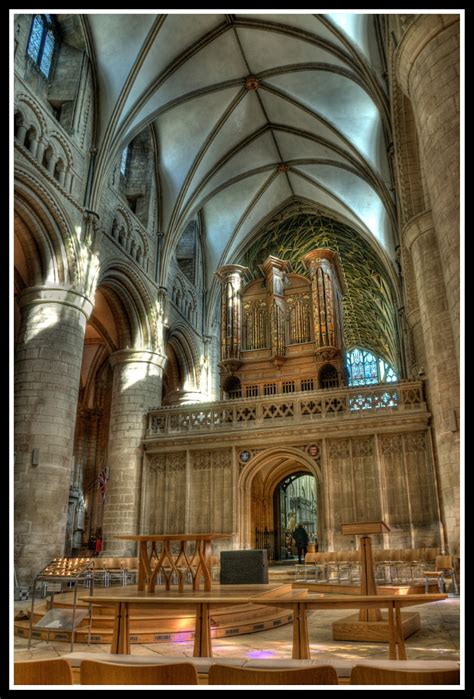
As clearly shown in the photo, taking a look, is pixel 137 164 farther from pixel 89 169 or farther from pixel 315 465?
pixel 315 465

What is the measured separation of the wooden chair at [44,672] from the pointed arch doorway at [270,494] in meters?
12.5

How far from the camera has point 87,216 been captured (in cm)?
1556

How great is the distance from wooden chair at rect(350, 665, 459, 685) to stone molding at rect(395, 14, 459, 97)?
8.36 metres

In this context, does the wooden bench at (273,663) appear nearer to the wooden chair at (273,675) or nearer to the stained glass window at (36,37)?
the wooden chair at (273,675)

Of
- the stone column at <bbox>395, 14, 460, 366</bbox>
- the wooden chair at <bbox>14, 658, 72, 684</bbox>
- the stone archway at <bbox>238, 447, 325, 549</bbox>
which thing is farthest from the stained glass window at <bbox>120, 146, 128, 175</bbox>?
the wooden chair at <bbox>14, 658, 72, 684</bbox>

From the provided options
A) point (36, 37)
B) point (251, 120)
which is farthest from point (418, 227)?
point (36, 37)

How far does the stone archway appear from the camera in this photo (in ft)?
49.1

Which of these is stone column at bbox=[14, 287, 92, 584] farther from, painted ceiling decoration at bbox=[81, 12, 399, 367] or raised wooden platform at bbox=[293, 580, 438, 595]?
raised wooden platform at bbox=[293, 580, 438, 595]

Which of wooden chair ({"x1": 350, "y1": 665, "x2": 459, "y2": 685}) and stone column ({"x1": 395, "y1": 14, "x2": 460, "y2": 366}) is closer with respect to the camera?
wooden chair ({"x1": 350, "y1": 665, "x2": 459, "y2": 685})

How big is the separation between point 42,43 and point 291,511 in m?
21.2

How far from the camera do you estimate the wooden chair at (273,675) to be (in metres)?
2.38

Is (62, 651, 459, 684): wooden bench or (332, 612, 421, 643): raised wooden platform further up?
(62, 651, 459, 684): wooden bench

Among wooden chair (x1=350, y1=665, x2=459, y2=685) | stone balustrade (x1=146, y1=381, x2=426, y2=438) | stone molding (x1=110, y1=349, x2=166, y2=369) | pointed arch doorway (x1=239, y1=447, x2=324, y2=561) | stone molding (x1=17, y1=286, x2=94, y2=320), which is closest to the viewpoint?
wooden chair (x1=350, y1=665, x2=459, y2=685)
